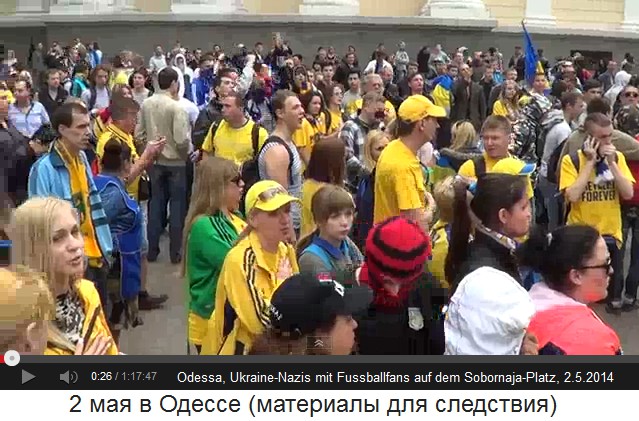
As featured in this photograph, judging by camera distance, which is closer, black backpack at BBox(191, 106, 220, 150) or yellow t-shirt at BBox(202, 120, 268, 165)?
yellow t-shirt at BBox(202, 120, 268, 165)

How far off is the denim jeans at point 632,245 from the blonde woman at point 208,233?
15.0 ft

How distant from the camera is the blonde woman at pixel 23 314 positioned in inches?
119

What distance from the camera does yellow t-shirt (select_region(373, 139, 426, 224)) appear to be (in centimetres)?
651

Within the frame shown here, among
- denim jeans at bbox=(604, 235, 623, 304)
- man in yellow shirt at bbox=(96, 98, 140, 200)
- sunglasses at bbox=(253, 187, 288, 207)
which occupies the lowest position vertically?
denim jeans at bbox=(604, 235, 623, 304)

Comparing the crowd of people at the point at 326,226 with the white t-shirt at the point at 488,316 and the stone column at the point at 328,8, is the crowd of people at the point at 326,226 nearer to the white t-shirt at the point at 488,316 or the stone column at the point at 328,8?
the white t-shirt at the point at 488,316

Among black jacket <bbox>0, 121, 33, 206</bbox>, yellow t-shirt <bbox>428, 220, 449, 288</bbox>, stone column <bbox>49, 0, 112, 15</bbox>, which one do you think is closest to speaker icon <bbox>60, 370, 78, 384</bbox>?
yellow t-shirt <bbox>428, 220, 449, 288</bbox>

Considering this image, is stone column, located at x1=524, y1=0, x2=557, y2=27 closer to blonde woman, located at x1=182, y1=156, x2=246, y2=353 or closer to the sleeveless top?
→ the sleeveless top

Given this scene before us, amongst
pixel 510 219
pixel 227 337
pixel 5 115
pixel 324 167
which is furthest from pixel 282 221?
pixel 5 115

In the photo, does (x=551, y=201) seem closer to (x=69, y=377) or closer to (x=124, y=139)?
(x=124, y=139)

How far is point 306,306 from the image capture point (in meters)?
3.50

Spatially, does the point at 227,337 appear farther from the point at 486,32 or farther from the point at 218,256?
the point at 486,32

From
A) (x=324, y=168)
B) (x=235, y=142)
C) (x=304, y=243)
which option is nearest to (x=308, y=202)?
(x=324, y=168)

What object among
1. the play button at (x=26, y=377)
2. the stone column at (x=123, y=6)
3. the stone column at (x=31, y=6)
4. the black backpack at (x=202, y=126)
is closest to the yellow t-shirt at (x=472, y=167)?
the black backpack at (x=202, y=126)

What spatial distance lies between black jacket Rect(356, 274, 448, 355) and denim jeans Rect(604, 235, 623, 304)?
471 centimetres
